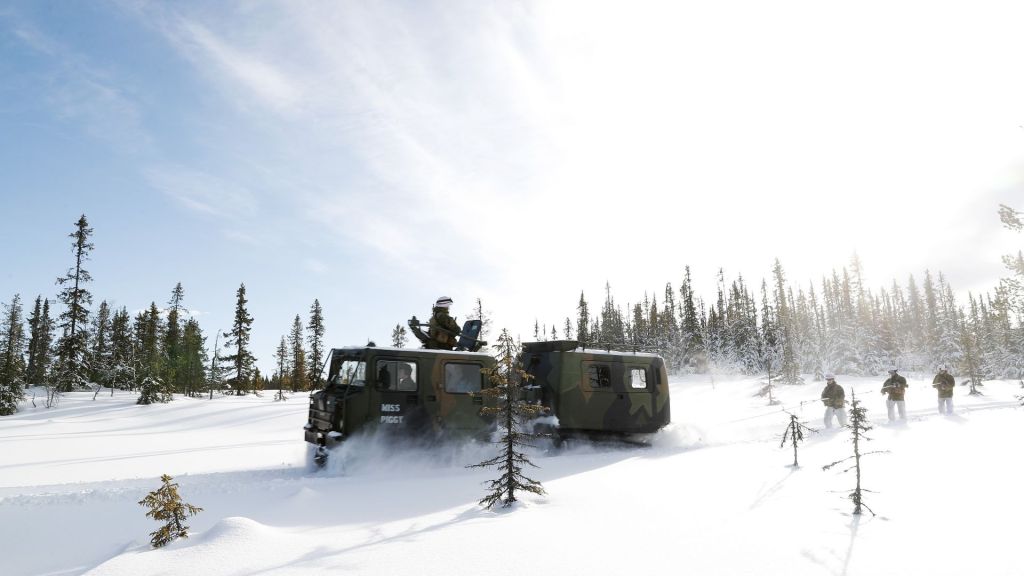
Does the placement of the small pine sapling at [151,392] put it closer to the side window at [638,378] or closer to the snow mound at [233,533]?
the side window at [638,378]

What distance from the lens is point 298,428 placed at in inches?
738

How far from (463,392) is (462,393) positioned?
1.7 inches

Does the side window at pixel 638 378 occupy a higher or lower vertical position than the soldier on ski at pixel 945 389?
higher

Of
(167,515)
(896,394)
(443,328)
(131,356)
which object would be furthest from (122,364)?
(896,394)

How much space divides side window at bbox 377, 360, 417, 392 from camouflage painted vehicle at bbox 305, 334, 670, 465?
2 cm

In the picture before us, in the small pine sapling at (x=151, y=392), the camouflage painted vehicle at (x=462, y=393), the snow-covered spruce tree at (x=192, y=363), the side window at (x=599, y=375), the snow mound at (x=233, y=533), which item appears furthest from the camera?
the snow-covered spruce tree at (x=192, y=363)

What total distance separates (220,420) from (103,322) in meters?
59.7

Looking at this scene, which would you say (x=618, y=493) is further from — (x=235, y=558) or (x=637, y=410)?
(x=637, y=410)

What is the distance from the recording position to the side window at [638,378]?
39.3 feet

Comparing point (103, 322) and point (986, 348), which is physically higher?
point (103, 322)

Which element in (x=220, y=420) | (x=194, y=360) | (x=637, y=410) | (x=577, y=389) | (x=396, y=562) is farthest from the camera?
(x=194, y=360)

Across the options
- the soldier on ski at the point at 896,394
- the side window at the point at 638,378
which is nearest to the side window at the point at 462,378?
the side window at the point at 638,378

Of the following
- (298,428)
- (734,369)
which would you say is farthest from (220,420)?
(734,369)

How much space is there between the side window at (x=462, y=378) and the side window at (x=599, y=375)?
2568 mm
